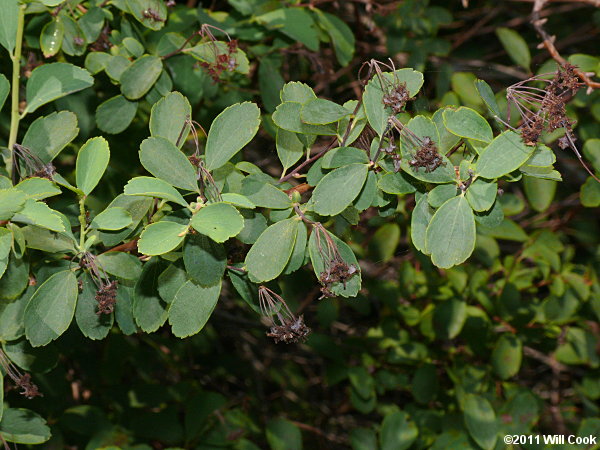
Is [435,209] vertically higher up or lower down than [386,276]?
higher up

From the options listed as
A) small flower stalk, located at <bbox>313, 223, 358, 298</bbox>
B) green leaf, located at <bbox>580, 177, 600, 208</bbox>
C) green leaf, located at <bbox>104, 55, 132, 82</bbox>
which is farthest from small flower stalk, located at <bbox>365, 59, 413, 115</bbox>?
green leaf, located at <bbox>580, 177, 600, 208</bbox>

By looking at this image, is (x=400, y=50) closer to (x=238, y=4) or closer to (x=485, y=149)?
(x=238, y=4)

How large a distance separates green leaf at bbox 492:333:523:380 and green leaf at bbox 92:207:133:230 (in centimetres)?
134

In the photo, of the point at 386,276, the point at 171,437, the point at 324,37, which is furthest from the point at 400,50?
the point at 171,437

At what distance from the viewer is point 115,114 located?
1.40m

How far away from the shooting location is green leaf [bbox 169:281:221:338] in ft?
3.27

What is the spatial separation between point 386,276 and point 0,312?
1.58 m

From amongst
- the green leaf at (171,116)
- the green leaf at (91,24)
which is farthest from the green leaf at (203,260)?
the green leaf at (91,24)

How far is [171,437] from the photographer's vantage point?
5.69 feet

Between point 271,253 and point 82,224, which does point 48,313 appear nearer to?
point 82,224

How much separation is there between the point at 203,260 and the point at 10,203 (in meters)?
0.28

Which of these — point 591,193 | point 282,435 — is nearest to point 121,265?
point 282,435

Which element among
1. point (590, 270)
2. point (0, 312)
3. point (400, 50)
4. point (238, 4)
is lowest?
point (590, 270)

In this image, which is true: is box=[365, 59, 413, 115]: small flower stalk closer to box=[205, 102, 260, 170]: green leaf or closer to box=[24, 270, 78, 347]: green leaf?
box=[205, 102, 260, 170]: green leaf
